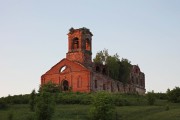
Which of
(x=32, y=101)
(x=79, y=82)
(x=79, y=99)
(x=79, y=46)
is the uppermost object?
(x=79, y=46)

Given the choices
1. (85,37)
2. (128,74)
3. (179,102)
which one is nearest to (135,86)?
(128,74)

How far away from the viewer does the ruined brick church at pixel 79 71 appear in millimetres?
65500

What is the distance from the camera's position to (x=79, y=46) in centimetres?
6881

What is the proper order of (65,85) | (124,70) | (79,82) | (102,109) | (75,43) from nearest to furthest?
(102,109) → (79,82) → (65,85) → (75,43) → (124,70)

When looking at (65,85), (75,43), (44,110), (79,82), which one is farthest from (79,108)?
(75,43)

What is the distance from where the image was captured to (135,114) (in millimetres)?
41531

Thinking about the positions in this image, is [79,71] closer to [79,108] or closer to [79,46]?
[79,46]

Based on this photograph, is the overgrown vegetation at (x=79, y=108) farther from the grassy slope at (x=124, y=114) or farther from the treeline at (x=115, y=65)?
the treeline at (x=115, y=65)

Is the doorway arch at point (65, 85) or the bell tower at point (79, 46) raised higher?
the bell tower at point (79, 46)

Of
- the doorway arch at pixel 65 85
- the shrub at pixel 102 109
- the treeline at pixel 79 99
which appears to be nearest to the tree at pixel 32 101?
the treeline at pixel 79 99

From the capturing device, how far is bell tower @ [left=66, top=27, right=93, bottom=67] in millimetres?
68438

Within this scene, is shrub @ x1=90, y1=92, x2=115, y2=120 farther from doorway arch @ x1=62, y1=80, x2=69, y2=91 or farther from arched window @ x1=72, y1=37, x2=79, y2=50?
arched window @ x1=72, y1=37, x2=79, y2=50

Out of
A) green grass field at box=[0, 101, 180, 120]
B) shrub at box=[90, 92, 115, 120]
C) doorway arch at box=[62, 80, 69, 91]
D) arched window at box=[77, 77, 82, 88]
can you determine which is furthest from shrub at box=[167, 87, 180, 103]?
shrub at box=[90, 92, 115, 120]

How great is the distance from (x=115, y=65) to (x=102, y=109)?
36335mm
